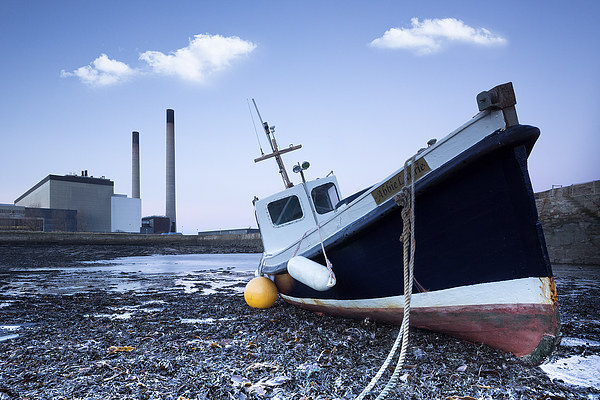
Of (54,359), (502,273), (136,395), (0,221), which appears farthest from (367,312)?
(0,221)

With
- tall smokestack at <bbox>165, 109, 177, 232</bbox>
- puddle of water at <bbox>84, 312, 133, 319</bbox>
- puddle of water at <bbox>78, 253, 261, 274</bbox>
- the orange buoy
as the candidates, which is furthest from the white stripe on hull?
tall smokestack at <bbox>165, 109, 177, 232</bbox>

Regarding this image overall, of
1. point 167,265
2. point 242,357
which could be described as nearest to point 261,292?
point 242,357

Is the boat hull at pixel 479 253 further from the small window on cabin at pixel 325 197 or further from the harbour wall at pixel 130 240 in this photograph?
the harbour wall at pixel 130 240

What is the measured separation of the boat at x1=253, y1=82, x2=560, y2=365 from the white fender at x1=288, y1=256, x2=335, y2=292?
0.6 inches

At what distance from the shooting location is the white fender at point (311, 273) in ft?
14.0

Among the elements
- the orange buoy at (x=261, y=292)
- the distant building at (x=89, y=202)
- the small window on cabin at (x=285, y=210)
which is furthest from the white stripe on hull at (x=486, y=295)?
the distant building at (x=89, y=202)

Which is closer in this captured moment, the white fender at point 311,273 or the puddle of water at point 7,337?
the white fender at point 311,273

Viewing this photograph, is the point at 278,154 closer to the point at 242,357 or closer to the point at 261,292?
the point at 261,292

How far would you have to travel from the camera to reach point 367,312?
16.0 feet

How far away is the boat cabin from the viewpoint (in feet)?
22.8

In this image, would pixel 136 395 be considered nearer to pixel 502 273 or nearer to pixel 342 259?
pixel 342 259

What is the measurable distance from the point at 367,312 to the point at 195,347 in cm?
226

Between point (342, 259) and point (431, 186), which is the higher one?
point (431, 186)

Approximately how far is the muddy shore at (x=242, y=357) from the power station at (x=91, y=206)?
51251 millimetres
